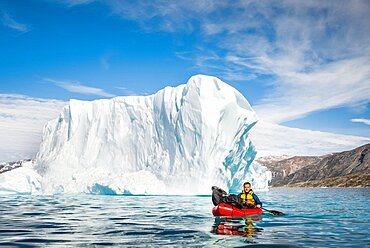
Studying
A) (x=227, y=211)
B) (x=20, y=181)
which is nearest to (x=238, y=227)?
(x=227, y=211)

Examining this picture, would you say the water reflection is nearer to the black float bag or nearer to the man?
the black float bag

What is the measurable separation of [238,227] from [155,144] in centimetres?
2809

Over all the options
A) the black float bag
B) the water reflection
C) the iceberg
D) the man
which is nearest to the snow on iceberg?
the iceberg

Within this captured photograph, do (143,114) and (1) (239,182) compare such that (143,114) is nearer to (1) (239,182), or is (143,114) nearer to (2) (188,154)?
(2) (188,154)

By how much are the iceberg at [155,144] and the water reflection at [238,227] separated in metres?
21.0

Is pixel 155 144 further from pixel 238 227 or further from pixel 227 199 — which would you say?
pixel 238 227

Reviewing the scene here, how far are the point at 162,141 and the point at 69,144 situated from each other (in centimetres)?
1120

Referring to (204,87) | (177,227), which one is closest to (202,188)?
(204,87)

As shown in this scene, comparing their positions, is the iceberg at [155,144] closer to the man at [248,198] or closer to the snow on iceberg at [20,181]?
the snow on iceberg at [20,181]

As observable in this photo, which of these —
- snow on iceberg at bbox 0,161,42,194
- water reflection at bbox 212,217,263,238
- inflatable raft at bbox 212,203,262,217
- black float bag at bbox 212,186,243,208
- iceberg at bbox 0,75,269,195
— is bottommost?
water reflection at bbox 212,217,263,238

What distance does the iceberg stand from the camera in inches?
1448

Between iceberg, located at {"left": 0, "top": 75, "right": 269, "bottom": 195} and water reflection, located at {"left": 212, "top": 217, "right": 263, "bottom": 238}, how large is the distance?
68.8 ft

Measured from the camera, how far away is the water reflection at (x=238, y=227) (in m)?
10.9

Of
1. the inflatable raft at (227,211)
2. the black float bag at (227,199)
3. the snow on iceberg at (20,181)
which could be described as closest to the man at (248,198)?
the black float bag at (227,199)
